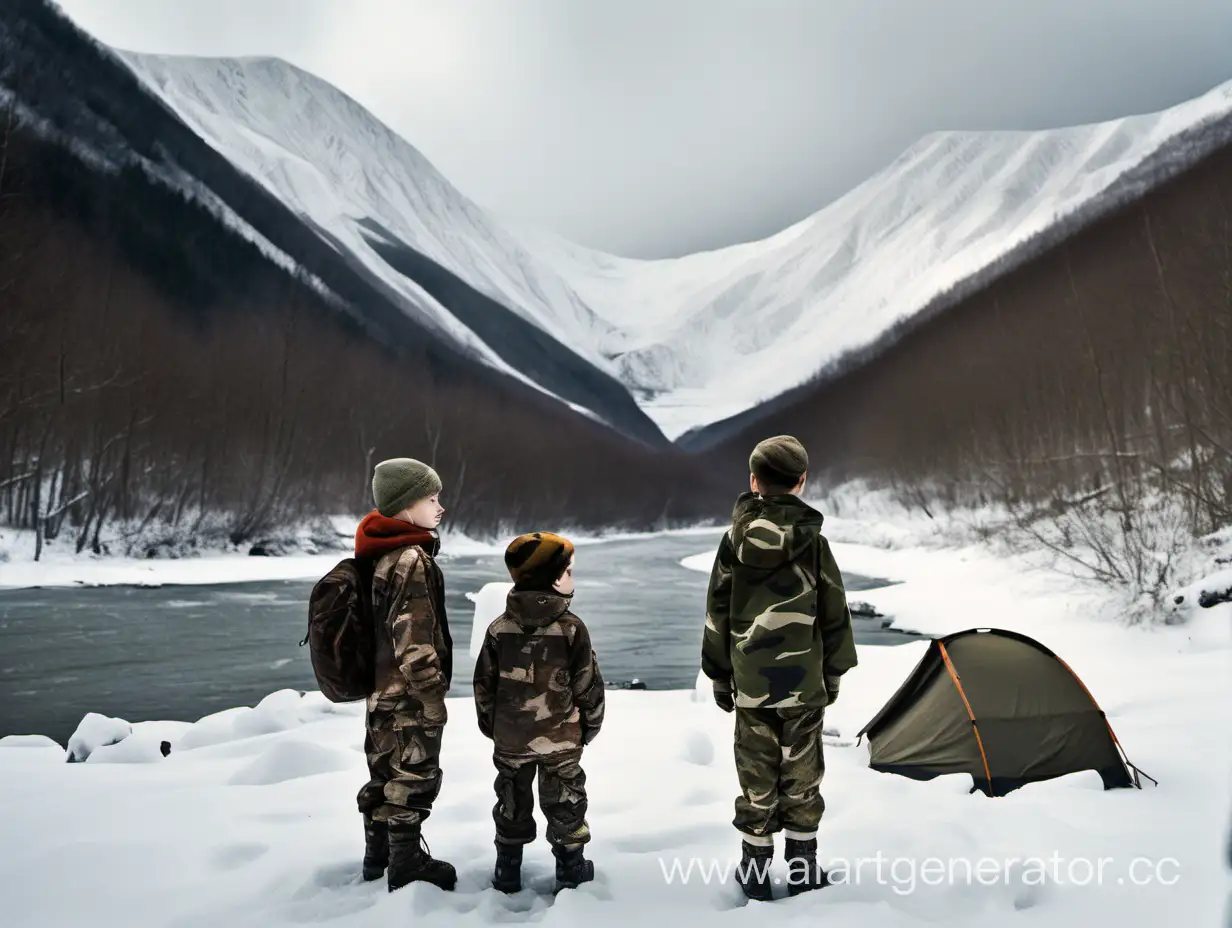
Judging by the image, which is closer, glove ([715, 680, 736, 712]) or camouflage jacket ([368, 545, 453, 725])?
camouflage jacket ([368, 545, 453, 725])

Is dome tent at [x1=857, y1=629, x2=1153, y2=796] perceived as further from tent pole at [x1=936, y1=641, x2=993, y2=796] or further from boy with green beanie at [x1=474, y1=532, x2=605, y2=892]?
boy with green beanie at [x1=474, y1=532, x2=605, y2=892]

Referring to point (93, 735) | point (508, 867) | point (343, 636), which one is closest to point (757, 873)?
point (508, 867)

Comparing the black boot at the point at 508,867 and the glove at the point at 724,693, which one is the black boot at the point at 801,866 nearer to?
the glove at the point at 724,693

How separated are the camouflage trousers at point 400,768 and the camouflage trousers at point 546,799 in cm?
29

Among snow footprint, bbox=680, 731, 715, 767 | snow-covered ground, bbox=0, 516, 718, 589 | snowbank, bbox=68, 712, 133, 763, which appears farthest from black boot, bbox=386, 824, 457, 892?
snow-covered ground, bbox=0, 516, 718, 589

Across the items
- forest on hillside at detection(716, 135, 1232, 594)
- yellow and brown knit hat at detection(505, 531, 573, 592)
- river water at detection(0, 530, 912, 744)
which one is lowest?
river water at detection(0, 530, 912, 744)

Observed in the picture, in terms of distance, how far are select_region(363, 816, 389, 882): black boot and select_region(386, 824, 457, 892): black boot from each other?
12 cm

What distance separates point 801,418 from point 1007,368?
6330 cm

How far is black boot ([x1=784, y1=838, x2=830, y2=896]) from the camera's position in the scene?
10.9 ft

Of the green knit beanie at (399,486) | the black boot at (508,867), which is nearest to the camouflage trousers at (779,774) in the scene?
the black boot at (508,867)

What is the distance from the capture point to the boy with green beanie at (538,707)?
3.31 m

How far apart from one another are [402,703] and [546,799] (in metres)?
0.75

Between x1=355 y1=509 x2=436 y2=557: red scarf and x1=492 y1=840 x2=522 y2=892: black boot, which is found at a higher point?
x1=355 y1=509 x2=436 y2=557: red scarf

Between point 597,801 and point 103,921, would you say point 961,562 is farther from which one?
point 103,921
